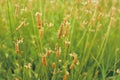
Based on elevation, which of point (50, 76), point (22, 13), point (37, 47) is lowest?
point (50, 76)

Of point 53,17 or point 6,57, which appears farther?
point 53,17

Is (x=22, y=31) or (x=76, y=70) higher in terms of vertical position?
(x=22, y=31)

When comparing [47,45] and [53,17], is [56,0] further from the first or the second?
[47,45]

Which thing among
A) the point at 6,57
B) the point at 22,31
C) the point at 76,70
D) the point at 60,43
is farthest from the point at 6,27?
the point at 76,70

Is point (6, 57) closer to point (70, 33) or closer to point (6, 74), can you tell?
point (6, 74)

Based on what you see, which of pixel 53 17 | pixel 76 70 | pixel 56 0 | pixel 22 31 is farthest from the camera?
pixel 56 0

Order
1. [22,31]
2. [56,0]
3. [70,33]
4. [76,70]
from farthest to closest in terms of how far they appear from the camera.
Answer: [56,0] < [22,31] < [70,33] < [76,70]
